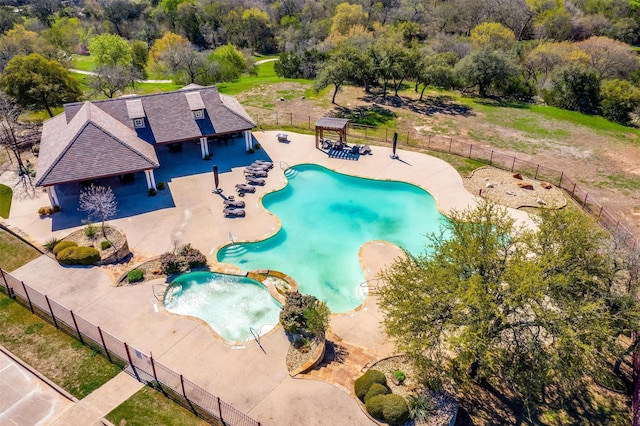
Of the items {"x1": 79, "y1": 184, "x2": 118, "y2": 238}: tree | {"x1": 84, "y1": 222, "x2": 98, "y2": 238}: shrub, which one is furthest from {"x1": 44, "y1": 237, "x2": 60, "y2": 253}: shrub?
{"x1": 79, "y1": 184, "x2": 118, "y2": 238}: tree

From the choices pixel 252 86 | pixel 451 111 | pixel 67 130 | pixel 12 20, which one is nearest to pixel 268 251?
pixel 67 130

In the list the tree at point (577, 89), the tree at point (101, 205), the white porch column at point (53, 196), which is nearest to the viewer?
the tree at point (101, 205)

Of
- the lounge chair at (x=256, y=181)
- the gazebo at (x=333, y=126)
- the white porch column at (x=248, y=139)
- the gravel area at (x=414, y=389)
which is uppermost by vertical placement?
the gazebo at (x=333, y=126)

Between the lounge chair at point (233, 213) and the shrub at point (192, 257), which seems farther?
the lounge chair at point (233, 213)

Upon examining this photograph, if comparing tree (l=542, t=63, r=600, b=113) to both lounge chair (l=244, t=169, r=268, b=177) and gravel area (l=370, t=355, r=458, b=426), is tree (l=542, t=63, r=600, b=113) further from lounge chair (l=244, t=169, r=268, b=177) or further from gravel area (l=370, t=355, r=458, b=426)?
gravel area (l=370, t=355, r=458, b=426)

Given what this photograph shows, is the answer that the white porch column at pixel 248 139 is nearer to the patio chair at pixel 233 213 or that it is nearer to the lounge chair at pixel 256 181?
the lounge chair at pixel 256 181

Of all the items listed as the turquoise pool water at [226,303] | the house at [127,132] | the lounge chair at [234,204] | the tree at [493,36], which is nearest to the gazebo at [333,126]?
the house at [127,132]
